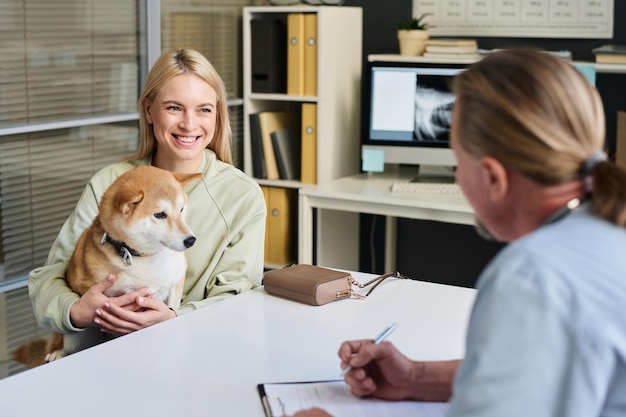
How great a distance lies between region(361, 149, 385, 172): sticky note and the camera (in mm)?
3768

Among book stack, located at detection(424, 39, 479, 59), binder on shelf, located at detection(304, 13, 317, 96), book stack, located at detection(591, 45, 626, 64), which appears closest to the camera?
book stack, located at detection(591, 45, 626, 64)

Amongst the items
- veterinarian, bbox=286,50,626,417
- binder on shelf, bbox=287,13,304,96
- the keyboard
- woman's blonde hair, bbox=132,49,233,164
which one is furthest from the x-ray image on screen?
veterinarian, bbox=286,50,626,417

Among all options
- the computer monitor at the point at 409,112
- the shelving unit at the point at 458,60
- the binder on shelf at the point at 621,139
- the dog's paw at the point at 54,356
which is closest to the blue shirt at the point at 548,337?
the dog's paw at the point at 54,356

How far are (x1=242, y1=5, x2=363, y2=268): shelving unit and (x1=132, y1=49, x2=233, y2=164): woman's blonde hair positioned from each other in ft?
5.11

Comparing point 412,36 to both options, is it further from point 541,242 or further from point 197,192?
point 541,242

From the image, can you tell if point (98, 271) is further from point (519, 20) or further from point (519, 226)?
point (519, 20)

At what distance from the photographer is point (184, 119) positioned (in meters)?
2.10

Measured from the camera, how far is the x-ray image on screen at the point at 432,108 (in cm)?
367

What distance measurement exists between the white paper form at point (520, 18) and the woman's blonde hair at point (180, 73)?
6.50 ft

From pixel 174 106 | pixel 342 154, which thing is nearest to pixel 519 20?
pixel 342 154

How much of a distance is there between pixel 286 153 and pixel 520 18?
3.83 ft

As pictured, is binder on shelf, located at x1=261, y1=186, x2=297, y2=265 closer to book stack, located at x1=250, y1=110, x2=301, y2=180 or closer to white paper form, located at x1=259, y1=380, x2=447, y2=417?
book stack, located at x1=250, y1=110, x2=301, y2=180

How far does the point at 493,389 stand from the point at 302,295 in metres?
1.05

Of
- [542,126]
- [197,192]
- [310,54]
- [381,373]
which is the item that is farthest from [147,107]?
[310,54]
